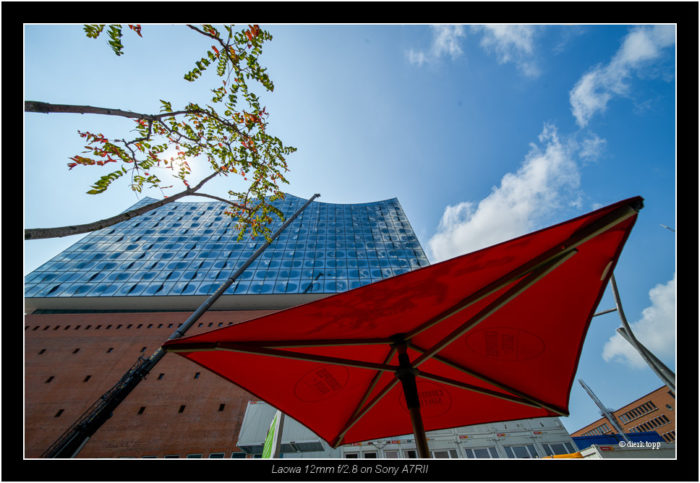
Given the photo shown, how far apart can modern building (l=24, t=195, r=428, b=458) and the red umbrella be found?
12.4m

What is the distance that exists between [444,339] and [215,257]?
28.5m

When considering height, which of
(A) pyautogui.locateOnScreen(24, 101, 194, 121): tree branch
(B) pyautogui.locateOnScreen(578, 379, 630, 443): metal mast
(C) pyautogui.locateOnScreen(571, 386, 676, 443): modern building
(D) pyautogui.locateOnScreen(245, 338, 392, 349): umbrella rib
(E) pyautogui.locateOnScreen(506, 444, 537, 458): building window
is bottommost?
(C) pyautogui.locateOnScreen(571, 386, 676, 443): modern building

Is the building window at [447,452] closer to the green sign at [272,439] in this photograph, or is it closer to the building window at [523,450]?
the building window at [523,450]

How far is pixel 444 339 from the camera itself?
6.26 ft

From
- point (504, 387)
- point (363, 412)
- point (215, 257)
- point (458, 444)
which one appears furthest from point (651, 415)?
point (215, 257)

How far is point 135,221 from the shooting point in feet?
102

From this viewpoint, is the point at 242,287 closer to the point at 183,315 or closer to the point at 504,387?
the point at 183,315

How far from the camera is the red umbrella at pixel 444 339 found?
5.30 feet

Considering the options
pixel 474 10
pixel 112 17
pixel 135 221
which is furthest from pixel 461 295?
pixel 135 221

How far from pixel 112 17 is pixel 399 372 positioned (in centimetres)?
410

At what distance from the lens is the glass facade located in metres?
22.4

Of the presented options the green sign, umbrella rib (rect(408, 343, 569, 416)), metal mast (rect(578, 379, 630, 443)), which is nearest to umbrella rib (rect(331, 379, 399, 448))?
umbrella rib (rect(408, 343, 569, 416))

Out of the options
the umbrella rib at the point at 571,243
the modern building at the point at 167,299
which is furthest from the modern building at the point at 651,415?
the umbrella rib at the point at 571,243

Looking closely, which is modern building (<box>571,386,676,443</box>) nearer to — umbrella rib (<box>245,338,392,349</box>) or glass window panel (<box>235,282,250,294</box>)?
glass window panel (<box>235,282,250,294</box>)
